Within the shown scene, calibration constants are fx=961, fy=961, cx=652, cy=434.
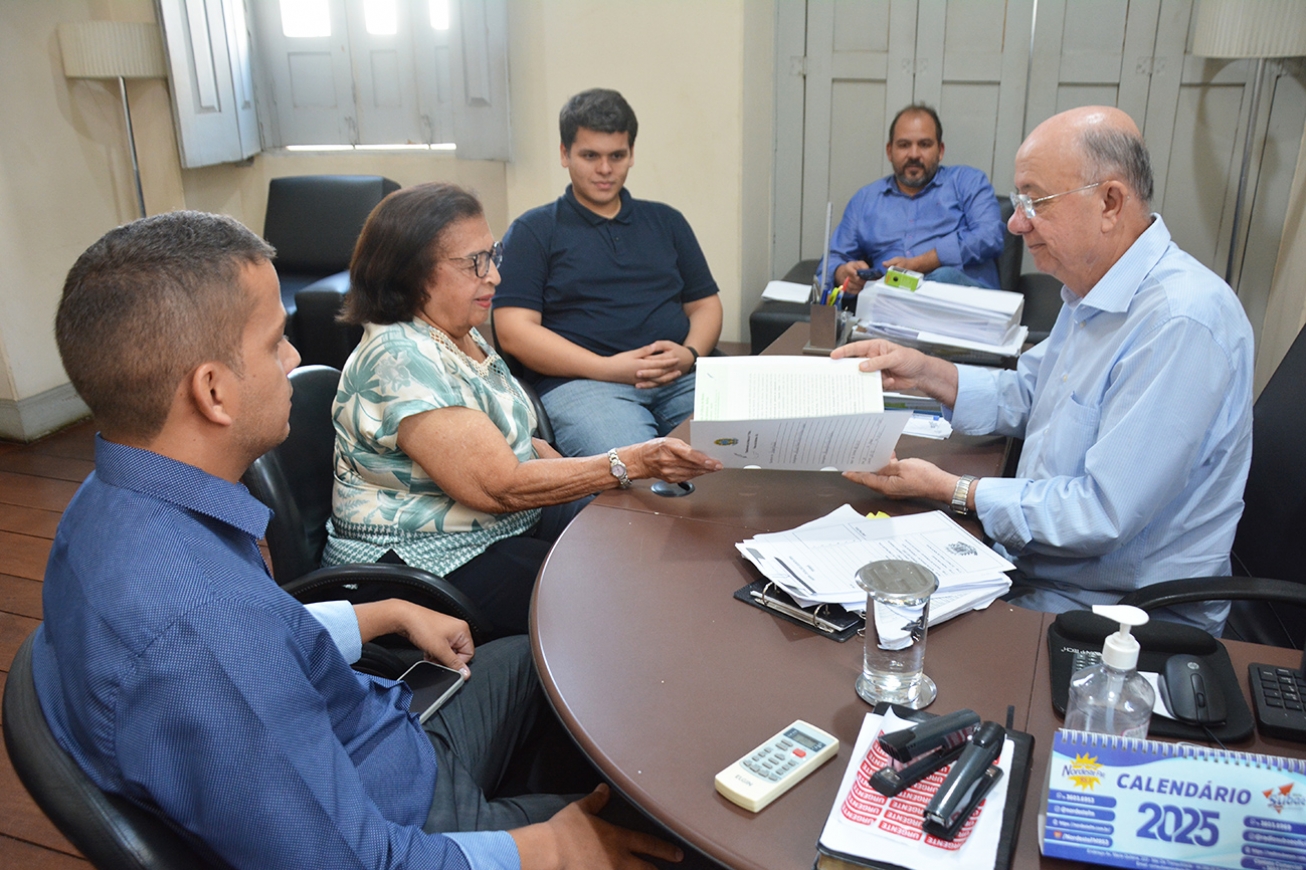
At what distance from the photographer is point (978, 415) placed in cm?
193

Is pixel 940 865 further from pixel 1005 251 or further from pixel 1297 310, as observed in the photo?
pixel 1005 251

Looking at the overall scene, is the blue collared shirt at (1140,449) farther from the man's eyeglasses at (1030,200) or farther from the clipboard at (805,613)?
the clipboard at (805,613)

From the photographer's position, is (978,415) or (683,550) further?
(978,415)

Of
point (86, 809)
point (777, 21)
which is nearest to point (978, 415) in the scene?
point (86, 809)

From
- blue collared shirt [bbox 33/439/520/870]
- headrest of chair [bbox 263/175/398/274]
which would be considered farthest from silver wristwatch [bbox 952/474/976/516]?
headrest of chair [bbox 263/175/398/274]

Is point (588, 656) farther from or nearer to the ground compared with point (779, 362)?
nearer to the ground

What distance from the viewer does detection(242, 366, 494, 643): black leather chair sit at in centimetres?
163

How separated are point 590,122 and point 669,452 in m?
1.40

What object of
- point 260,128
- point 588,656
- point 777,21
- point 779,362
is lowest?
point 588,656

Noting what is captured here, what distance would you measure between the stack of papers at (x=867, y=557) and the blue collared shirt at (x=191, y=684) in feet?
1.89

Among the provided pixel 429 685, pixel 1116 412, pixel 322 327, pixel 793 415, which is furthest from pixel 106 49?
pixel 1116 412

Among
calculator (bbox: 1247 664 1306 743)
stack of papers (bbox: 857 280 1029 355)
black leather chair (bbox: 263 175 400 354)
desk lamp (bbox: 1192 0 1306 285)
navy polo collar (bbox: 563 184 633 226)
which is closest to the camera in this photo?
calculator (bbox: 1247 664 1306 743)

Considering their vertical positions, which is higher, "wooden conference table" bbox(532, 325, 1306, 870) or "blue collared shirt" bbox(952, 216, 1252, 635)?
"blue collared shirt" bbox(952, 216, 1252, 635)

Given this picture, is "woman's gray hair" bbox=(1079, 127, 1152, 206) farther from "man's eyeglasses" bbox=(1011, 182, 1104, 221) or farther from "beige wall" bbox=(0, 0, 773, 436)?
"beige wall" bbox=(0, 0, 773, 436)
